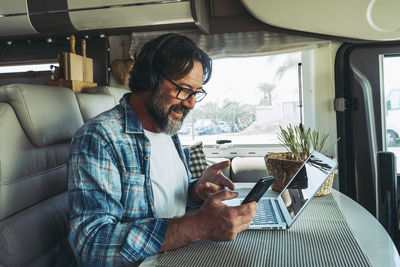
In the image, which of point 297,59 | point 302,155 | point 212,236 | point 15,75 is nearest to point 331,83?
point 297,59

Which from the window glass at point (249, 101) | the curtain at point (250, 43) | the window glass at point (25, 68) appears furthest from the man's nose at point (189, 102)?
the window glass at point (25, 68)

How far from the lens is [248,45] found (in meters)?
2.30

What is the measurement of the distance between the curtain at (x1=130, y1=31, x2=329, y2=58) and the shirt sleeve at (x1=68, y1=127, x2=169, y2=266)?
5.12 ft

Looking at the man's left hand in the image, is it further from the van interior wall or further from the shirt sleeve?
the van interior wall

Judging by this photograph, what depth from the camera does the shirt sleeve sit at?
0.83 meters

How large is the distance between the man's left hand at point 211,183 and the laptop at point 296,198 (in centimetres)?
16

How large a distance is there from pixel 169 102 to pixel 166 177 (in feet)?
0.89

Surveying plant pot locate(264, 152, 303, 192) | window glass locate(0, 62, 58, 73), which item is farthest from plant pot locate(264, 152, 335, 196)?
window glass locate(0, 62, 58, 73)

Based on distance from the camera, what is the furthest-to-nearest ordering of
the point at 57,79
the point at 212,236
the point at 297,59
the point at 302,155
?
the point at 297,59, the point at 57,79, the point at 302,155, the point at 212,236

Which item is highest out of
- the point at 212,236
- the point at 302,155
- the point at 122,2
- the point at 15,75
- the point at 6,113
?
the point at 122,2

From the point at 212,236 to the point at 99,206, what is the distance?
31 centimetres

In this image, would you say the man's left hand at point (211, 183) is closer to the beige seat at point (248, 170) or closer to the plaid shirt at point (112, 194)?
the plaid shirt at point (112, 194)

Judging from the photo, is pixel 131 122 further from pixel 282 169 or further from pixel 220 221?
pixel 282 169

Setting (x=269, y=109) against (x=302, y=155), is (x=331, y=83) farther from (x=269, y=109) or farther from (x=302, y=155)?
(x=302, y=155)
